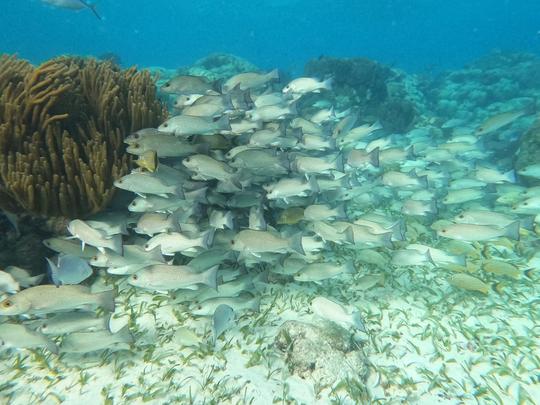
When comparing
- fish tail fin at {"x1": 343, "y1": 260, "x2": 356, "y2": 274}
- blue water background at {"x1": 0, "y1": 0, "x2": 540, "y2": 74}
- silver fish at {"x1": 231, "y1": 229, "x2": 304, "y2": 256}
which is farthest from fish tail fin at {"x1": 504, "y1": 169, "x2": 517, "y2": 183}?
blue water background at {"x1": 0, "y1": 0, "x2": 540, "y2": 74}

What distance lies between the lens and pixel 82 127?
19.5 feet

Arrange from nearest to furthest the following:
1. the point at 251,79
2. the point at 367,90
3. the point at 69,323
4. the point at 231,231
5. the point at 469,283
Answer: the point at 69,323, the point at 231,231, the point at 469,283, the point at 251,79, the point at 367,90

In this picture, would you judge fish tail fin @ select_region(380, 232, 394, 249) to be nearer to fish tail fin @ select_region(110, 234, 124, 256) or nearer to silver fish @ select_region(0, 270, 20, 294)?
fish tail fin @ select_region(110, 234, 124, 256)

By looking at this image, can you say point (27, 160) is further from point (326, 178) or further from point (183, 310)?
point (326, 178)

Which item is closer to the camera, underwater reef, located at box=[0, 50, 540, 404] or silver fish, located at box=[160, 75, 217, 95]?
underwater reef, located at box=[0, 50, 540, 404]

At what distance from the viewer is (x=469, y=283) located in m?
5.91

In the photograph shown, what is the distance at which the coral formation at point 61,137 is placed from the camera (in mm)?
4969

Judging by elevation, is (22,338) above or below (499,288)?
above

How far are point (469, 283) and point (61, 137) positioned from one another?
6.66 metres

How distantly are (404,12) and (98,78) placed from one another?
476 feet

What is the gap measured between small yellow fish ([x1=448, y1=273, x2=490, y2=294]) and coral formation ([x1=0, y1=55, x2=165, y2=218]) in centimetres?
543

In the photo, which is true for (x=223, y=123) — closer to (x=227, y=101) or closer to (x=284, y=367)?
(x=227, y=101)

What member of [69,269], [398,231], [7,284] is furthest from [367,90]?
[7,284]

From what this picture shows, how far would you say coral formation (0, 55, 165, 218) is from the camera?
4.97m
